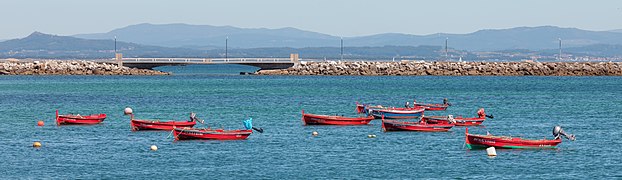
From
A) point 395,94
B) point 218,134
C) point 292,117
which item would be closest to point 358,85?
point 395,94

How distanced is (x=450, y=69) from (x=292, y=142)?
399 ft

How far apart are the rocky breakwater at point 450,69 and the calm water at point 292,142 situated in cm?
6553

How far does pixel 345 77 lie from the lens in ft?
579

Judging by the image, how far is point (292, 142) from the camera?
2527 inches

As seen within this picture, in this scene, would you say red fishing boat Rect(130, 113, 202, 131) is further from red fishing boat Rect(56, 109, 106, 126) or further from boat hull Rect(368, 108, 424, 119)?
boat hull Rect(368, 108, 424, 119)

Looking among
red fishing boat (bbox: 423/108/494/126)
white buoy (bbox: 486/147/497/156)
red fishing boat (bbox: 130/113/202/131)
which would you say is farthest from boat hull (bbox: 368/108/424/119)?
white buoy (bbox: 486/147/497/156)

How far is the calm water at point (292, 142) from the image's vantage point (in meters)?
51.8

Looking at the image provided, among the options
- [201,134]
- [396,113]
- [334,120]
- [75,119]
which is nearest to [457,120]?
[334,120]

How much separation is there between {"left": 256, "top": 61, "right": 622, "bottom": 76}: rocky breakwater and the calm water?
65528 millimetres

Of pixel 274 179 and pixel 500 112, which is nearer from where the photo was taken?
pixel 274 179

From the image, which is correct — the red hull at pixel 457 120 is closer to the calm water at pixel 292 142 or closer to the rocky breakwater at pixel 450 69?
the calm water at pixel 292 142

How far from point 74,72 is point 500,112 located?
4201 inches

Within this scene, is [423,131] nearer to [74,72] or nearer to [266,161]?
[266,161]

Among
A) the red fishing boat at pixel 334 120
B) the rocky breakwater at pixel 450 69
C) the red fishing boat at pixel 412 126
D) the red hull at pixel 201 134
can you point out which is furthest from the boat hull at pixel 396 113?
the rocky breakwater at pixel 450 69
